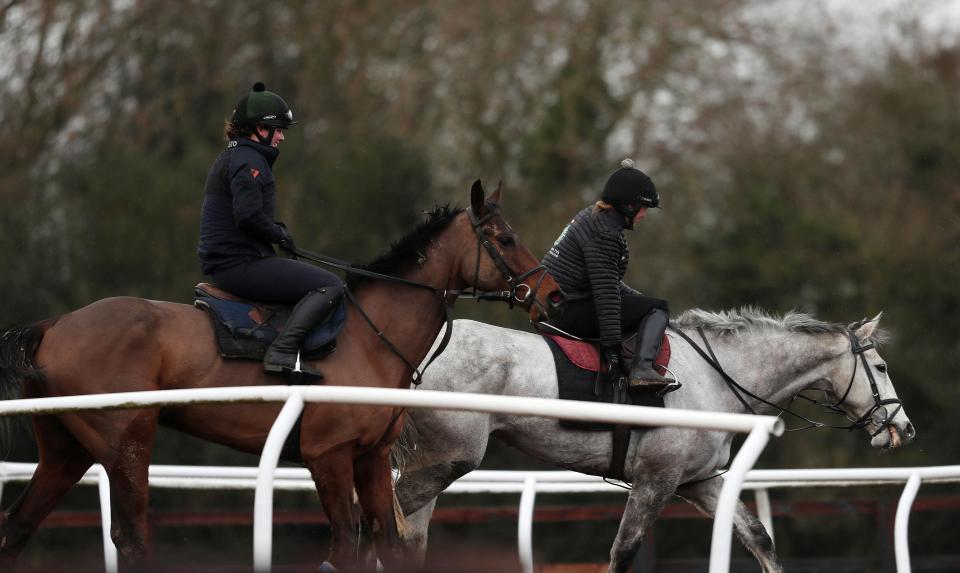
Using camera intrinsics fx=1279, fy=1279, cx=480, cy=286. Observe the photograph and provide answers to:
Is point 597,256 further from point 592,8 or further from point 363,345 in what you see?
point 592,8

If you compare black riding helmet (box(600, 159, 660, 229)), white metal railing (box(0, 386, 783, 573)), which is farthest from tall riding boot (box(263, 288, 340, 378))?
black riding helmet (box(600, 159, 660, 229))

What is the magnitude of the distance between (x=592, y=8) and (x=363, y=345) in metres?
15.0

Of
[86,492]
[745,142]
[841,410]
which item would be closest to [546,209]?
[745,142]

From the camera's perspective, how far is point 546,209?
17906 mm

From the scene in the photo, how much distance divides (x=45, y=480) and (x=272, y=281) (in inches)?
55.5

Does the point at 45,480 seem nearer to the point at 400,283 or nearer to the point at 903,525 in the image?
the point at 400,283

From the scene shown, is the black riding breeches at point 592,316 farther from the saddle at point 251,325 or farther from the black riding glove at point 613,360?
the saddle at point 251,325

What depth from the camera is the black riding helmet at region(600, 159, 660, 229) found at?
7.64m

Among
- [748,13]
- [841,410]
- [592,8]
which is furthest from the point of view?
[748,13]

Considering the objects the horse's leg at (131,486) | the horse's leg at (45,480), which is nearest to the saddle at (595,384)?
the horse's leg at (131,486)

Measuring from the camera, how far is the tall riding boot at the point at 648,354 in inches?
286

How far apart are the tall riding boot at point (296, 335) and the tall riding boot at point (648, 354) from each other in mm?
1967

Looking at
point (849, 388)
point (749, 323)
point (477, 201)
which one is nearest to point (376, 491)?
point (477, 201)

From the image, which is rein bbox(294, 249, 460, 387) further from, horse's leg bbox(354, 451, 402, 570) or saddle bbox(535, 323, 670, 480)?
saddle bbox(535, 323, 670, 480)
